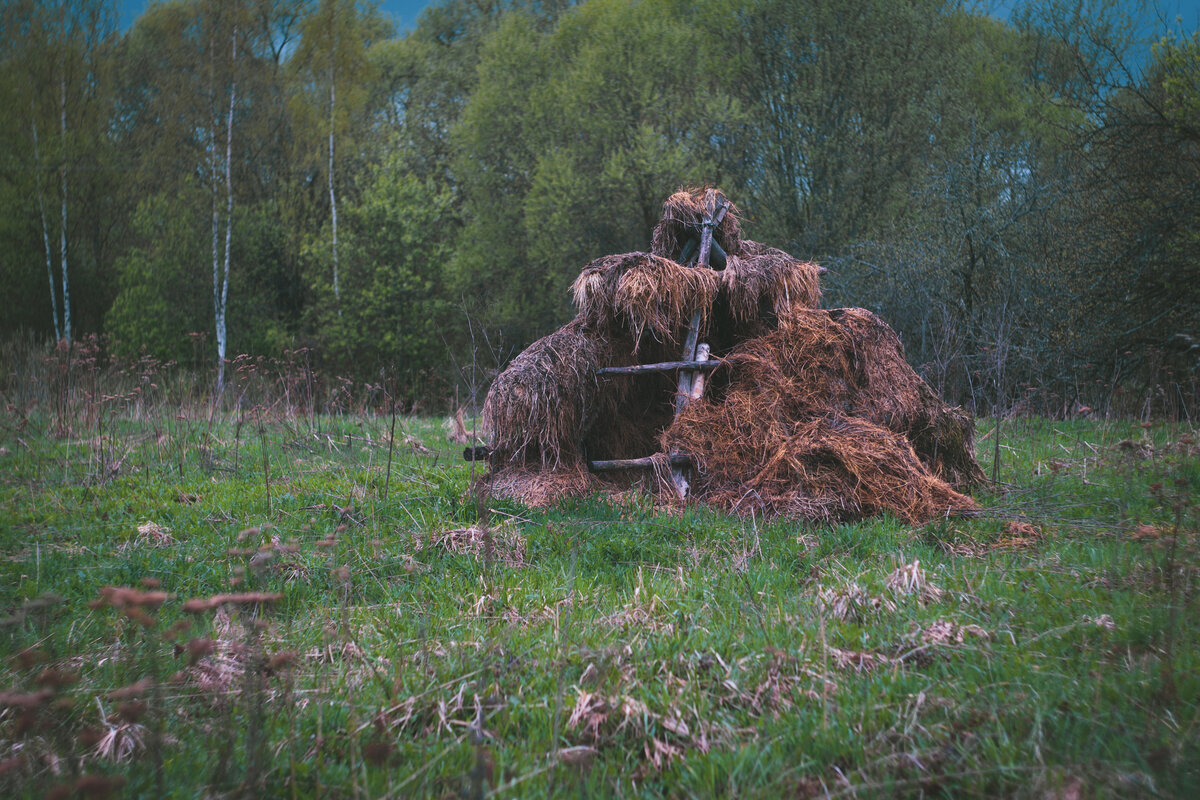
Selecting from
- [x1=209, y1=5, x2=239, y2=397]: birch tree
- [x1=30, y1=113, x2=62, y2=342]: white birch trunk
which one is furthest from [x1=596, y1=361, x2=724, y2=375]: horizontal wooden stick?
[x1=30, y1=113, x2=62, y2=342]: white birch trunk

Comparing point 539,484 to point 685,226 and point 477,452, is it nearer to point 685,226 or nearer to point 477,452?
point 477,452

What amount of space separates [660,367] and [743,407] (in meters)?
0.98

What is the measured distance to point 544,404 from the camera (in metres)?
6.64

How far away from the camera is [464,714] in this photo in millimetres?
2652

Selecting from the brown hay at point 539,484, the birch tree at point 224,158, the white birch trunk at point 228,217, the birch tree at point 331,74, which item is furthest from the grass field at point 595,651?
the birch tree at point 331,74

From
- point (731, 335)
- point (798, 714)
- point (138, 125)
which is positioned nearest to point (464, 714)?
point (798, 714)

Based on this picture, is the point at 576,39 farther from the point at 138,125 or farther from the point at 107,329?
the point at 107,329

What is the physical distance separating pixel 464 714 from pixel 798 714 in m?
1.23

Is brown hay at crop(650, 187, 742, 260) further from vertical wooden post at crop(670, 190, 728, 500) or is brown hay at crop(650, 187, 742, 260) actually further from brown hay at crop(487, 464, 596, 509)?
brown hay at crop(487, 464, 596, 509)

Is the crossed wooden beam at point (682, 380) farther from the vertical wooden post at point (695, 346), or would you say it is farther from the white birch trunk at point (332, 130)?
the white birch trunk at point (332, 130)

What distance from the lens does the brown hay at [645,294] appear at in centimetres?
675

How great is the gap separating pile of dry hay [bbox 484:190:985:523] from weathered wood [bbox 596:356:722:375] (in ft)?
0.43

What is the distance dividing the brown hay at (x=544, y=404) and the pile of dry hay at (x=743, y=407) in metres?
0.01

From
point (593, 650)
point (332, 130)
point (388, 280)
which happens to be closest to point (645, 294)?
point (593, 650)
